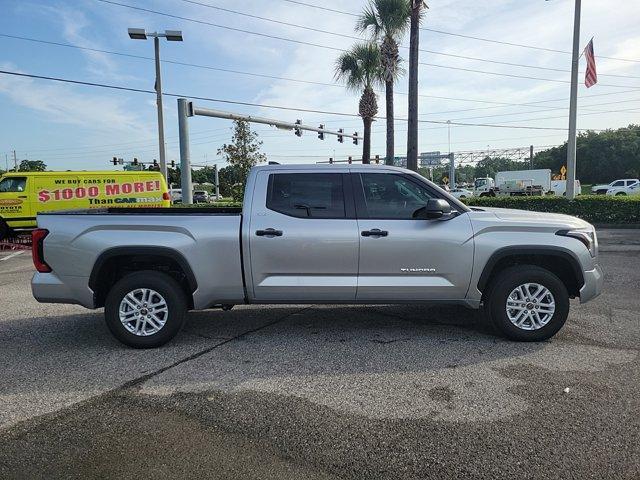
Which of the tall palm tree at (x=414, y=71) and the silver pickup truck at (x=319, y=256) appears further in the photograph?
the tall palm tree at (x=414, y=71)

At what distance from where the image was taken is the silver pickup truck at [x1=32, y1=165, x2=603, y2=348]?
496cm

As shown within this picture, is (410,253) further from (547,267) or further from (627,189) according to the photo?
(627,189)

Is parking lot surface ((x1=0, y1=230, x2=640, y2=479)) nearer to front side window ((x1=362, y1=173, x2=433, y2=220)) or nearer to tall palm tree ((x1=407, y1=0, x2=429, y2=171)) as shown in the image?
front side window ((x1=362, y1=173, x2=433, y2=220))

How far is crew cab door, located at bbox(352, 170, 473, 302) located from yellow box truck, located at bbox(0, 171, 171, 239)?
42.2 feet

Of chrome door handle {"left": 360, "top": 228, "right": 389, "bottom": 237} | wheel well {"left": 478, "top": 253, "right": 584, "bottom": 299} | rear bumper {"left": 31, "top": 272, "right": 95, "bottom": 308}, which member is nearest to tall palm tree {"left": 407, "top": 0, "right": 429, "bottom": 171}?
wheel well {"left": 478, "top": 253, "right": 584, "bottom": 299}

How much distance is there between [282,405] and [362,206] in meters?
2.21

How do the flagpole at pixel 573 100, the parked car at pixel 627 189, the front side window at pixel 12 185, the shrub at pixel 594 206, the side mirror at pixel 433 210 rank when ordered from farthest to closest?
the parked car at pixel 627 189 → the flagpole at pixel 573 100 → the shrub at pixel 594 206 → the front side window at pixel 12 185 → the side mirror at pixel 433 210

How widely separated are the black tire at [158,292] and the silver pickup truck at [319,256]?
11 millimetres

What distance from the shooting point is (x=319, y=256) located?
4.98 m

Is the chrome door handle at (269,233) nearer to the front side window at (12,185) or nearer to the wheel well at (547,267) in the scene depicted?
the wheel well at (547,267)

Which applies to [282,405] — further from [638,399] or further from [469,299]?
[638,399]

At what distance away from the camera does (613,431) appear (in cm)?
329

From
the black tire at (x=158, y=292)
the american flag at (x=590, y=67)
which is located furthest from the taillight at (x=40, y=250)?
the american flag at (x=590, y=67)

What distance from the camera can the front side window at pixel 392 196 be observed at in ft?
16.8
